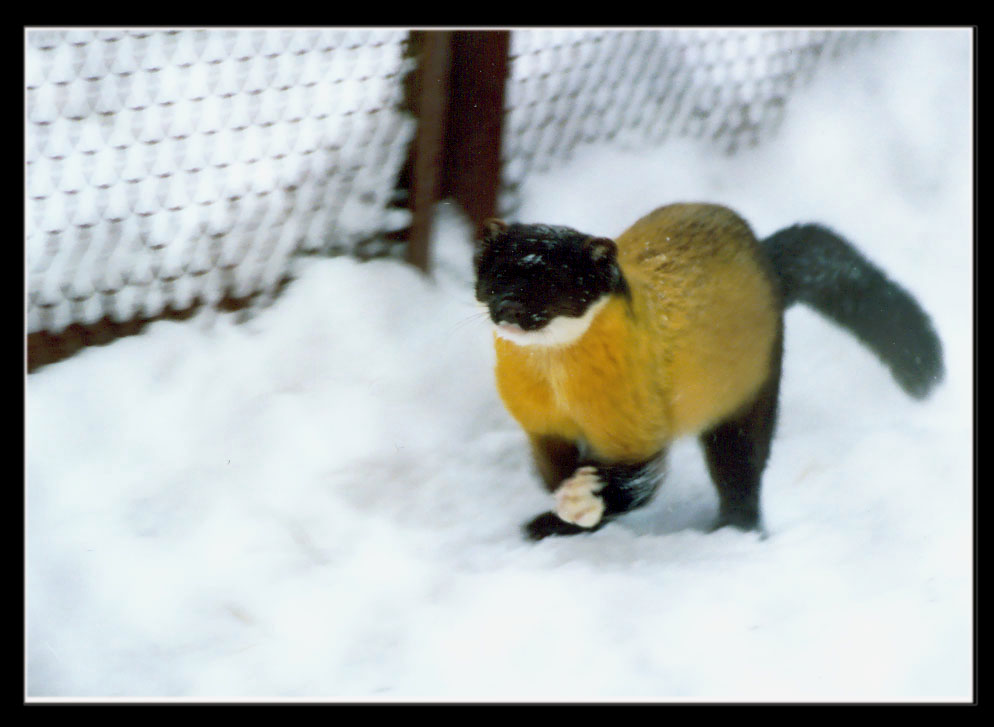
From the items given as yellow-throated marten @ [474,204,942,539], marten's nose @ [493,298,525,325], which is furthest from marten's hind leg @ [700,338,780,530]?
marten's nose @ [493,298,525,325]

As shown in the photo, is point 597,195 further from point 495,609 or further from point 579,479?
point 495,609

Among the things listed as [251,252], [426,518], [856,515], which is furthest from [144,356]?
[856,515]

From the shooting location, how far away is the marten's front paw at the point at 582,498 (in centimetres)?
184

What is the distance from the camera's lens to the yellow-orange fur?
5.61 feet

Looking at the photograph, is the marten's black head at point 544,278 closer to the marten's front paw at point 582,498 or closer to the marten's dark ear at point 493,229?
the marten's dark ear at point 493,229

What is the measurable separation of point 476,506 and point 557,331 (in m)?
0.51

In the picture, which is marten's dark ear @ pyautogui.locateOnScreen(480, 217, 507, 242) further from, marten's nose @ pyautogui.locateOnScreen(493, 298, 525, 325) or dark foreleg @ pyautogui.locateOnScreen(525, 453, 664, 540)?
dark foreleg @ pyautogui.locateOnScreen(525, 453, 664, 540)

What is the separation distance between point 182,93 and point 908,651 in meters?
1.96

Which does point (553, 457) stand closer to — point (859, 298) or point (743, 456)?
point (743, 456)

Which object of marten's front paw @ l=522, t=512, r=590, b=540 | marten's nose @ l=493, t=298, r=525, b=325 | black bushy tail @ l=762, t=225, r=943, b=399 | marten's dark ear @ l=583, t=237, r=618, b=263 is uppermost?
marten's dark ear @ l=583, t=237, r=618, b=263

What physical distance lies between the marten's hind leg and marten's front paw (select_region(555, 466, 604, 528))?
29 cm

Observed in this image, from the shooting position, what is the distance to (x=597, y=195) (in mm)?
2314

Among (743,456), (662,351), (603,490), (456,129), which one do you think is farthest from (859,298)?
(456,129)

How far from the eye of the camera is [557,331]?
1.66 metres
